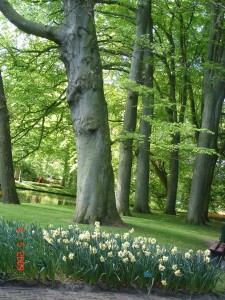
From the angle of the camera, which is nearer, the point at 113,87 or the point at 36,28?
the point at 36,28

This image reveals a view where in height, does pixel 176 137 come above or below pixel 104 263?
above

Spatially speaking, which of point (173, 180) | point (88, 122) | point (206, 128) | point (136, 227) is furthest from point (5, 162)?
point (173, 180)

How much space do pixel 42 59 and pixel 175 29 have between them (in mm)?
7621

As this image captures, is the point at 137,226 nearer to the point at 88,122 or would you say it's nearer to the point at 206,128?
the point at 88,122

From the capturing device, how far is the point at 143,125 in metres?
19.4

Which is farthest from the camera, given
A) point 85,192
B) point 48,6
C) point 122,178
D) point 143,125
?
point 143,125

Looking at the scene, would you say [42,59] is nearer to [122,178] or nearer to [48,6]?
[48,6]

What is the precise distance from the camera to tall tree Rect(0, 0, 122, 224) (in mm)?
10484

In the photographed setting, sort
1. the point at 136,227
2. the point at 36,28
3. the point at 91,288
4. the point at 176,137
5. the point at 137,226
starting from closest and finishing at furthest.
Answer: the point at 91,288, the point at 36,28, the point at 136,227, the point at 137,226, the point at 176,137

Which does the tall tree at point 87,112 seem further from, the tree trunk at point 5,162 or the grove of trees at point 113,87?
the tree trunk at point 5,162

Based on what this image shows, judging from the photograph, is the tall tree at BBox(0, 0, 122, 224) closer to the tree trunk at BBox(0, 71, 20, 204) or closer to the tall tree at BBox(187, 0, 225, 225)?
the tree trunk at BBox(0, 71, 20, 204)

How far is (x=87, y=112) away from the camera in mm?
10625

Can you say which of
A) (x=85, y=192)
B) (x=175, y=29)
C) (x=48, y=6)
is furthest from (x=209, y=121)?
(x=85, y=192)

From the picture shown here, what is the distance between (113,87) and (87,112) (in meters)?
14.1
